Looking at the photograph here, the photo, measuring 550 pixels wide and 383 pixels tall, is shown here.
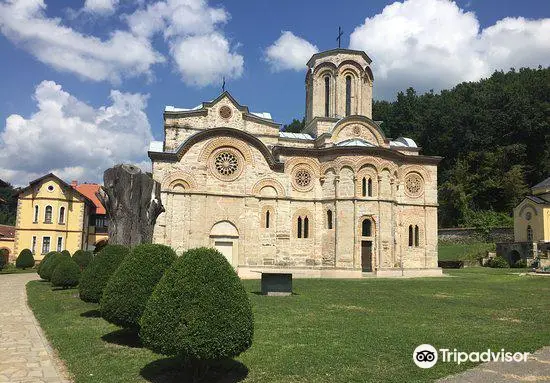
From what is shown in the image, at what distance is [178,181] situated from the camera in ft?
78.7

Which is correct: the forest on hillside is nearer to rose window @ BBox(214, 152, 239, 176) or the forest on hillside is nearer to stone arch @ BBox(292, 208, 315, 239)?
stone arch @ BBox(292, 208, 315, 239)

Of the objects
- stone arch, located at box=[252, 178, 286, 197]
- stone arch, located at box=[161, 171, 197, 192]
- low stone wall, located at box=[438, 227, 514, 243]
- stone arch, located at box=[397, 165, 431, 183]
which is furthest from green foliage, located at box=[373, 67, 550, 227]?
stone arch, located at box=[161, 171, 197, 192]

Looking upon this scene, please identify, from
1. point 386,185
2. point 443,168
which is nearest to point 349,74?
point 386,185

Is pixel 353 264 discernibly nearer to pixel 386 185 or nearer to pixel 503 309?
pixel 386 185

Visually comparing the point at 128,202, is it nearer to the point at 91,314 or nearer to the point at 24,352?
the point at 91,314

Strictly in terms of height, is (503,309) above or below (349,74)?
below

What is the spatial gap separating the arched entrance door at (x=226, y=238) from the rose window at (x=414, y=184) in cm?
1092

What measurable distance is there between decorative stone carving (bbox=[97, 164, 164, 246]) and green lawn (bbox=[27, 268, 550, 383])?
2108 mm

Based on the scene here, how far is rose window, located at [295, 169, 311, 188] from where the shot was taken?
25.9 m

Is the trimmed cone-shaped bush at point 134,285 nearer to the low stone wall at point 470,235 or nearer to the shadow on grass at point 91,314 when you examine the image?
the shadow on grass at point 91,314

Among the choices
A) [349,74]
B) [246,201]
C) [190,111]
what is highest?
[349,74]

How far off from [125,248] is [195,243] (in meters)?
13.0

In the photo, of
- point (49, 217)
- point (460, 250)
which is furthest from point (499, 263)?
point (49, 217)

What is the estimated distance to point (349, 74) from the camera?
2916 centimetres
